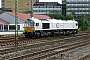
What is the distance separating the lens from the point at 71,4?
162875 mm

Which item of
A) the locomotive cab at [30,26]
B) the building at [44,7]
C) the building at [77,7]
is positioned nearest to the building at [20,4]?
the building at [44,7]

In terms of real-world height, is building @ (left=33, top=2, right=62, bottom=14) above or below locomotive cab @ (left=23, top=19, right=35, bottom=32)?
above

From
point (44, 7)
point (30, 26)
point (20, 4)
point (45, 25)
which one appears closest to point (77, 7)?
point (44, 7)

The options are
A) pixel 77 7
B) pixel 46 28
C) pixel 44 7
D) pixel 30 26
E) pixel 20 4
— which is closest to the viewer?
pixel 30 26

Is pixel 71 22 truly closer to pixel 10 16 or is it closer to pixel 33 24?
pixel 33 24

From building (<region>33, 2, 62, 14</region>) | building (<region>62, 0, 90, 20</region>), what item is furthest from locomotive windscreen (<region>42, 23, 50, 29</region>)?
building (<region>33, 2, 62, 14</region>)

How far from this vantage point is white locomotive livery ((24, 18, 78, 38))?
116 ft

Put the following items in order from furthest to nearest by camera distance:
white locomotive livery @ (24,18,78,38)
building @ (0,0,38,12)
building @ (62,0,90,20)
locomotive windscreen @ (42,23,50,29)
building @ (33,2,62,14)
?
1. building @ (0,0,38,12)
2. building @ (33,2,62,14)
3. building @ (62,0,90,20)
4. locomotive windscreen @ (42,23,50,29)
5. white locomotive livery @ (24,18,78,38)

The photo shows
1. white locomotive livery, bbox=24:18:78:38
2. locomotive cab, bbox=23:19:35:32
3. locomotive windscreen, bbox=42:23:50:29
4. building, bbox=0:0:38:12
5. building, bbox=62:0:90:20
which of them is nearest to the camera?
locomotive cab, bbox=23:19:35:32

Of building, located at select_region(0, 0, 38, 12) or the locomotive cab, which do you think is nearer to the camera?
the locomotive cab

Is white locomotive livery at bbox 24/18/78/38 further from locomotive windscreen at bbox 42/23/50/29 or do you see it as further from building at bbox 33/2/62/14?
building at bbox 33/2/62/14

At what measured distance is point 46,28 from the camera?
123 feet

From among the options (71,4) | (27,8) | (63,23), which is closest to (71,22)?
(63,23)

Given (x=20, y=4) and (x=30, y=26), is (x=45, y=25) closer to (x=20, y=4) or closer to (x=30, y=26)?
(x=30, y=26)
